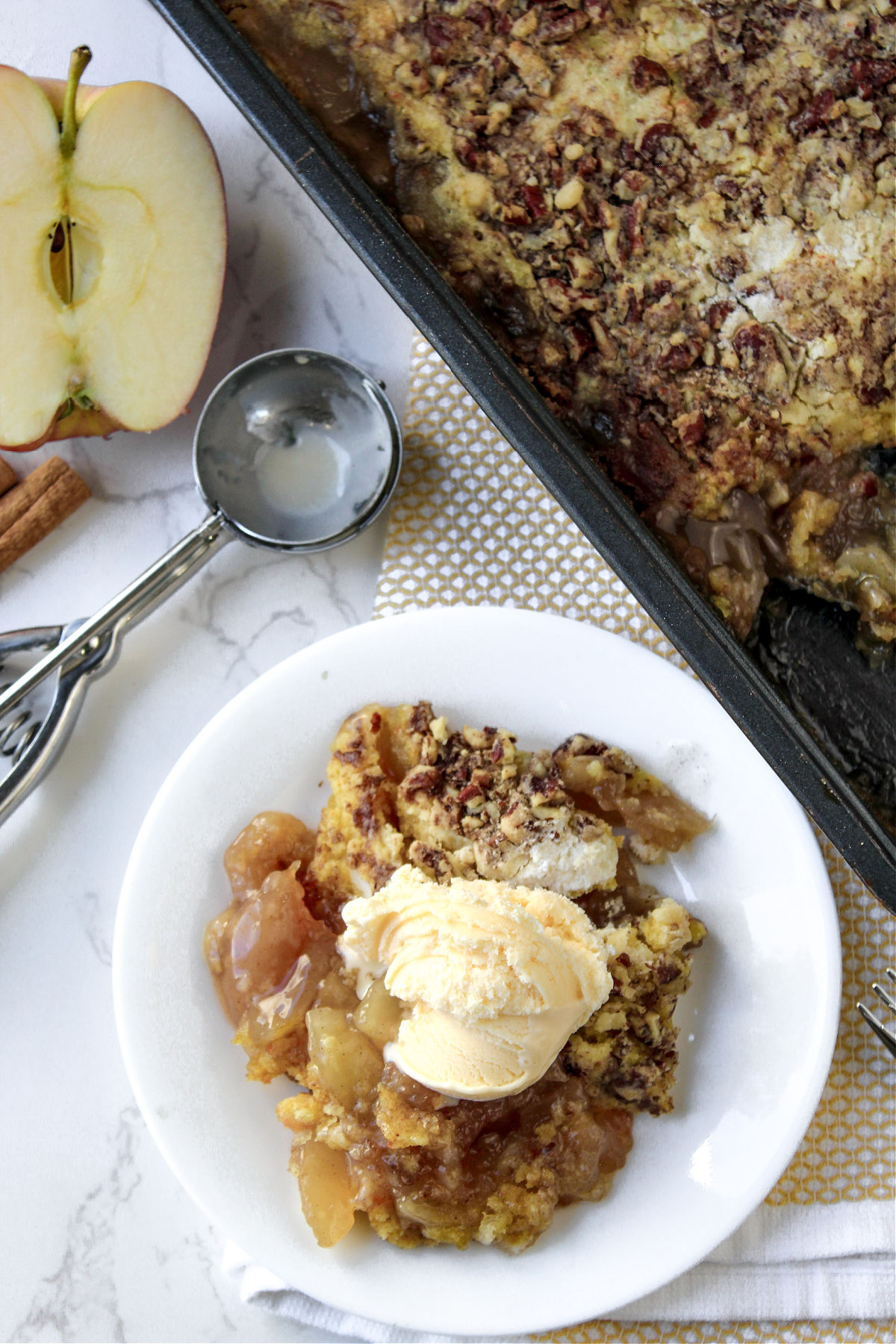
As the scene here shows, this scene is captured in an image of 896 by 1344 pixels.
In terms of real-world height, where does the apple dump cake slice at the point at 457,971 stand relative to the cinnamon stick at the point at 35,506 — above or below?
below

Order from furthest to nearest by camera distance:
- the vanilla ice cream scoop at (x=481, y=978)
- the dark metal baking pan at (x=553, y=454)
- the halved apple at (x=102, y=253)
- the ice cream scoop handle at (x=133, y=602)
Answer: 1. the ice cream scoop handle at (x=133, y=602)
2. the halved apple at (x=102, y=253)
3. the vanilla ice cream scoop at (x=481, y=978)
4. the dark metal baking pan at (x=553, y=454)

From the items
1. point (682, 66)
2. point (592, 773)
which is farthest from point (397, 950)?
point (682, 66)

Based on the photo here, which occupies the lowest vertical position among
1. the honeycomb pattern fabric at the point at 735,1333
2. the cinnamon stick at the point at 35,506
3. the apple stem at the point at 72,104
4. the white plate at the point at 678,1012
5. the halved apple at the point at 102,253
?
the honeycomb pattern fabric at the point at 735,1333

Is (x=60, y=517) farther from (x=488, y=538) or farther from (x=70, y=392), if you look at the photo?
(x=488, y=538)

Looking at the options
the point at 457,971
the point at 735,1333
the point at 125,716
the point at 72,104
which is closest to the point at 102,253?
the point at 72,104

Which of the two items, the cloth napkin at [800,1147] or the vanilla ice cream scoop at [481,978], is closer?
the vanilla ice cream scoop at [481,978]

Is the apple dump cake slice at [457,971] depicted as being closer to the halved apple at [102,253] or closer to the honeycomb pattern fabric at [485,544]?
the honeycomb pattern fabric at [485,544]

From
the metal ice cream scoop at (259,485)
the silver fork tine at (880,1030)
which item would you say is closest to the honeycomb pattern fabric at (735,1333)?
the silver fork tine at (880,1030)
